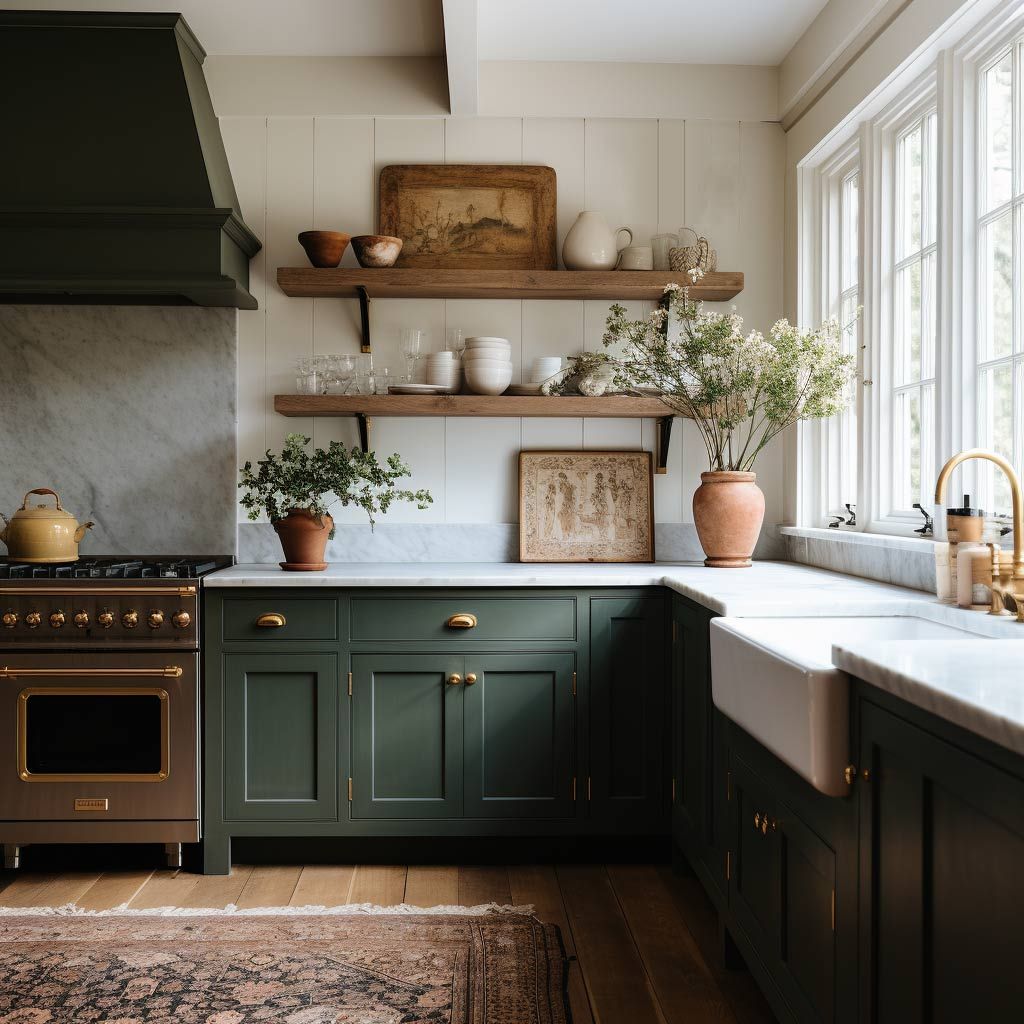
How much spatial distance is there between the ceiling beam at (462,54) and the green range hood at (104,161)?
87cm

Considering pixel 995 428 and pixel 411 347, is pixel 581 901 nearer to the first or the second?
pixel 995 428

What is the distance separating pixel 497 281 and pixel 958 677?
2.33 meters

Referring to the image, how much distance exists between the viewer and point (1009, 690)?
3.74 feet

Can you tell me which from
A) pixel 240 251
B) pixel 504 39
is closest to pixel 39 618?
pixel 240 251

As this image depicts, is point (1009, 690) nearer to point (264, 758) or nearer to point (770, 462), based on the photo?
point (264, 758)

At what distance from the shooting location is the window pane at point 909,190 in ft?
8.89

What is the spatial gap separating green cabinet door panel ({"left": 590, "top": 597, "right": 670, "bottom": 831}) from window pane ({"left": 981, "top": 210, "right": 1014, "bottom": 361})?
1.16 metres

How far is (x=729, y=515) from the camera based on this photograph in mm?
3053

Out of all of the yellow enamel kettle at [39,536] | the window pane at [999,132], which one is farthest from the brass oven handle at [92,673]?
the window pane at [999,132]

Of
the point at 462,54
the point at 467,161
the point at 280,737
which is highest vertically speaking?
the point at 462,54

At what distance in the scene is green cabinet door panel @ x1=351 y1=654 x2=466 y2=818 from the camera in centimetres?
285

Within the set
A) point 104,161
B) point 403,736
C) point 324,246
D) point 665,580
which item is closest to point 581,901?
point 403,736

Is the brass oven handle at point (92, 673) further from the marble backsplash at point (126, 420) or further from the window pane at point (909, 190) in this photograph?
the window pane at point (909, 190)

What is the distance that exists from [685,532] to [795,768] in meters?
1.96
